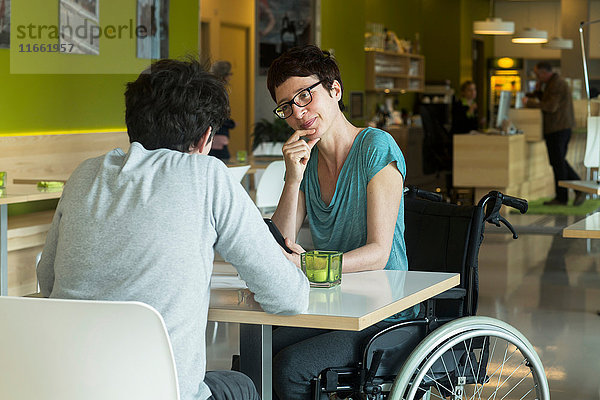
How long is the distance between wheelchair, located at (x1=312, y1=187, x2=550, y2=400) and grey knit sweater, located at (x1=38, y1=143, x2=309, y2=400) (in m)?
0.52

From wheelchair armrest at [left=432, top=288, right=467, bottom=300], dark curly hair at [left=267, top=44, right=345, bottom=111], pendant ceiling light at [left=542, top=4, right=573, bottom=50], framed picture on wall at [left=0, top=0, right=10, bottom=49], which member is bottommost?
wheelchair armrest at [left=432, top=288, right=467, bottom=300]

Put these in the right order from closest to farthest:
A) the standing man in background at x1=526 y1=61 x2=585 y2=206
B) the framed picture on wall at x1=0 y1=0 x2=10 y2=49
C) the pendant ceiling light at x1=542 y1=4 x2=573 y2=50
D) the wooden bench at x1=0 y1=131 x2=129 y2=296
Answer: the wooden bench at x1=0 y1=131 x2=129 y2=296
the framed picture on wall at x1=0 y1=0 x2=10 y2=49
the standing man in background at x1=526 y1=61 x2=585 y2=206
the pendant ceiling light at x1=542 y1=4 x2=573 y2=50

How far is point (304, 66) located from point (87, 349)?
1.24m

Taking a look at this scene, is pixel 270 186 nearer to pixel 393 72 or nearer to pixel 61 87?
pixel 61 87

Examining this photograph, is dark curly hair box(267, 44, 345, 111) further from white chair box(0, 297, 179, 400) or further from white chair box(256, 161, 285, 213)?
white chair box(256, 161, 285, 213)

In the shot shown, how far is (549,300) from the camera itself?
225 inches

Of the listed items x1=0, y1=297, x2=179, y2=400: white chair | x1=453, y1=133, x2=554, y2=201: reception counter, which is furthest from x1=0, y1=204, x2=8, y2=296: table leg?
x1=453, y1=133, x2=554, y2=201: reception counter

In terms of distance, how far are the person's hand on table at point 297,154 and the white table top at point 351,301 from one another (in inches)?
14.5

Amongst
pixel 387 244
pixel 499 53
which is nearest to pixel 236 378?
pixel 387 244

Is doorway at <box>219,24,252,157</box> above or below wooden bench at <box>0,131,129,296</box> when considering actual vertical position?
above

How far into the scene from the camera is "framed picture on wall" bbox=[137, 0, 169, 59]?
7258 millimetres

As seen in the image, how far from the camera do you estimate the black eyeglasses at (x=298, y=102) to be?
2586mm

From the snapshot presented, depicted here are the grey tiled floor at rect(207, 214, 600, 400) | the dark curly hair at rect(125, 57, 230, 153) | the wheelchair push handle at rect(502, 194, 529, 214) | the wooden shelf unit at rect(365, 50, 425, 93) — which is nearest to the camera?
the dark curly hair at rect(125, 57, 230, 153)

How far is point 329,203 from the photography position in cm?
273
